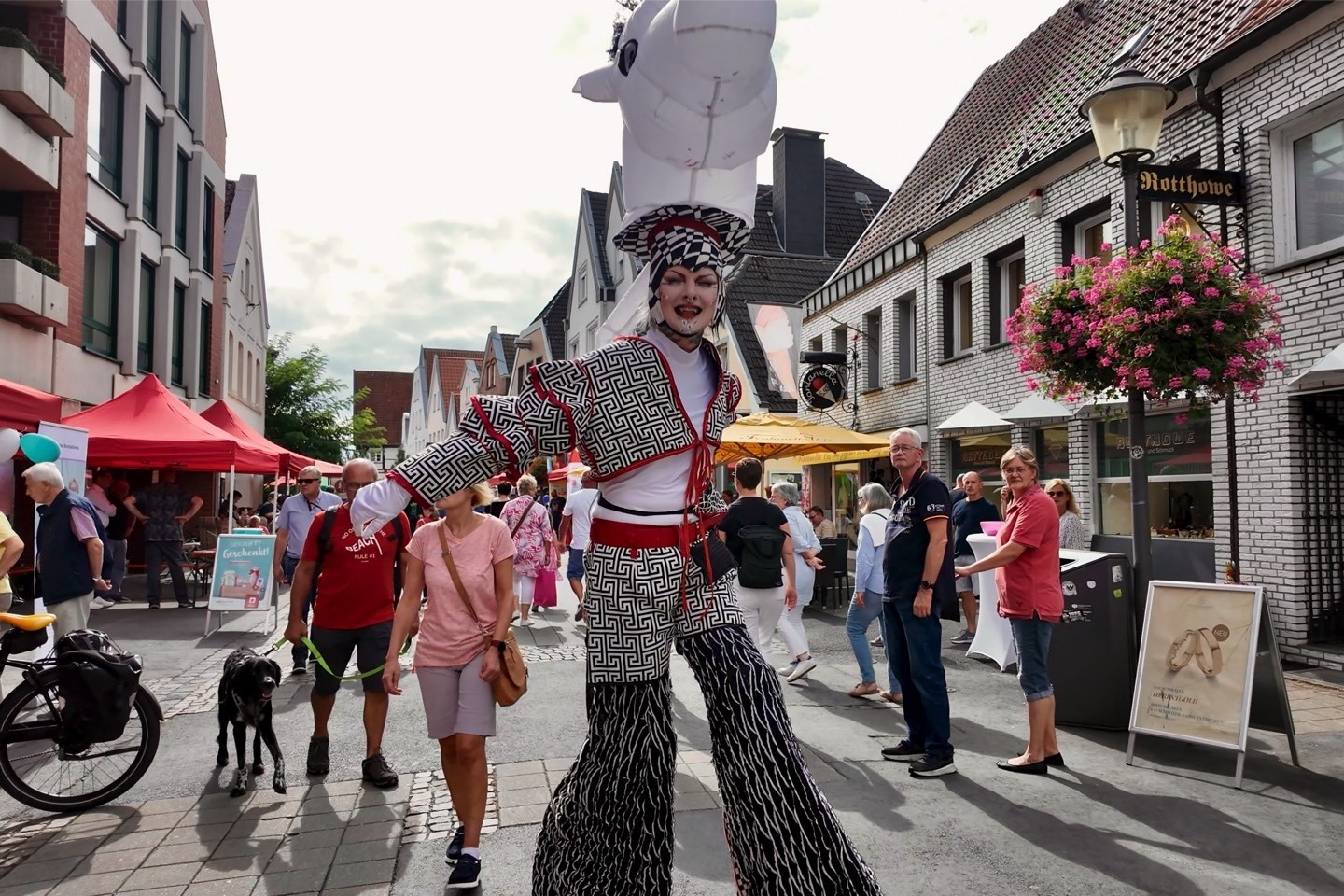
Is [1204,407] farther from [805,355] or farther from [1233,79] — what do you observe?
[805,355]

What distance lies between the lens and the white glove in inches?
93.0

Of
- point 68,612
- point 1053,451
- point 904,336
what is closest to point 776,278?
point 904,336

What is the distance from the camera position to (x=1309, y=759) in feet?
17.3

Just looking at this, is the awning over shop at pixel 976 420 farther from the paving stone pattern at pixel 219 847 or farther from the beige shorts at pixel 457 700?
the beige shorts at pixel 457 700

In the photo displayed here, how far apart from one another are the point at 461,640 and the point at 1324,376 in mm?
7138

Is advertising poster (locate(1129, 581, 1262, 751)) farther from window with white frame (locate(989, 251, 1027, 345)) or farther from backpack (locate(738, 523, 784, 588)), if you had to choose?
window with white frame (locate(989, 251, 1027, 345))

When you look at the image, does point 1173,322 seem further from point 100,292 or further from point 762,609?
point 100,292

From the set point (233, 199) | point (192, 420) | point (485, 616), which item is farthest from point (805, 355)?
point (233, 199)

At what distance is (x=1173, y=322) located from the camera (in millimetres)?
5934

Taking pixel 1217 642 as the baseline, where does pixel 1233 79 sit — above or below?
above

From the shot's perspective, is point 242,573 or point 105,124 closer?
point 242,573

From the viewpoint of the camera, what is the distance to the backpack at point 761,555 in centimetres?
652

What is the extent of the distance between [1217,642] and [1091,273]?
2.71 meters

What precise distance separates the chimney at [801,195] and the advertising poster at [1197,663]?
2007cm
